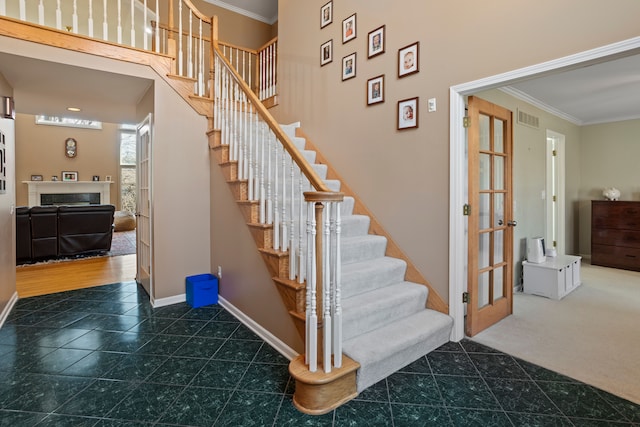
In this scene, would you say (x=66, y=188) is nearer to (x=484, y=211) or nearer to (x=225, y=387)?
(x=225, y=387)

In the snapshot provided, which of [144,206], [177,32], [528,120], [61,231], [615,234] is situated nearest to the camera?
[144,206]

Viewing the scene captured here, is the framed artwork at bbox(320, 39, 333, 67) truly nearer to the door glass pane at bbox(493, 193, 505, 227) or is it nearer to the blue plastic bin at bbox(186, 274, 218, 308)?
the door glass pane at bbox(493, 193, 505, 227)

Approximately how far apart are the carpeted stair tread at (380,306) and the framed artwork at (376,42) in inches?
85.9

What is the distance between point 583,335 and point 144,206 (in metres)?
4.63

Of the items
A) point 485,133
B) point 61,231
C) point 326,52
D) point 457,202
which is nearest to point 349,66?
point 326,52

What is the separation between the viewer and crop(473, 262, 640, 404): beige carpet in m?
2.14

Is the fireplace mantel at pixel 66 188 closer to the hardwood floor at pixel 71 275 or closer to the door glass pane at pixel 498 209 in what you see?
the hardwood floor at pixel 71 275

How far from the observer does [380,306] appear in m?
2.34

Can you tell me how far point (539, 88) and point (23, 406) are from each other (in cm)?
524

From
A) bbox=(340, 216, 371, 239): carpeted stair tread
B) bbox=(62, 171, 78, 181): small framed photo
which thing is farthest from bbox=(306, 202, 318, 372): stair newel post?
bbox=(62, 171, 78, 181): small framed photo

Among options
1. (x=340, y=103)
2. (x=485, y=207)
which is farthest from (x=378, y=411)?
(x=340, y=103)

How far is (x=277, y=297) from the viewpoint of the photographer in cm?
245

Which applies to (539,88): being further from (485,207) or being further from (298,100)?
(298,100)

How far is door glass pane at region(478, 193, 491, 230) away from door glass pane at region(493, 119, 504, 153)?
1.53 ft
